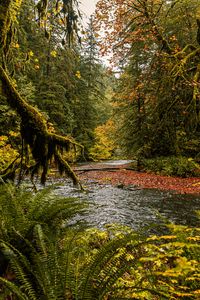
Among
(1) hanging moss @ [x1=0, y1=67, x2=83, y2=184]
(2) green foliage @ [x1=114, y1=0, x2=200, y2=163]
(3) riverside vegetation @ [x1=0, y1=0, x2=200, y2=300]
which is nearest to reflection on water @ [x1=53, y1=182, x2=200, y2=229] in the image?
(3) riverside vegetation @ [x1=0, y1=0, x2=200, y2=300]

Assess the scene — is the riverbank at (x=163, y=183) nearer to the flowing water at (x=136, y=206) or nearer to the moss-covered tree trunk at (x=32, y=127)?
the flowing water at (x=136, y=206)

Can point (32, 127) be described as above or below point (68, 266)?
above

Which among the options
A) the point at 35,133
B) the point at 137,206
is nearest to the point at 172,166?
the point at 137,206

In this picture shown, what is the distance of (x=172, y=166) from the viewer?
17.3 meters

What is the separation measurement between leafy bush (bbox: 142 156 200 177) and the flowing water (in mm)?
4969

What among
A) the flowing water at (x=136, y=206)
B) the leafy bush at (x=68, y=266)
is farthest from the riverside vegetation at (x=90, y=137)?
the flowing water at (x=136, y=206)

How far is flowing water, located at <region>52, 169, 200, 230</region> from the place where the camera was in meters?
7.42

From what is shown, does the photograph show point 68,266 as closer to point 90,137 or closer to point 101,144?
point 90,137

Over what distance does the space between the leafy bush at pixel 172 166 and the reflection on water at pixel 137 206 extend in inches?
195

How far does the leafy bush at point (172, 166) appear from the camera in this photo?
16.5m

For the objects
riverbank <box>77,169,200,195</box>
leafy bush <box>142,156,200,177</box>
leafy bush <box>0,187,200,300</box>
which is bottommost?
riverbank <box>77,169,200,195</box>

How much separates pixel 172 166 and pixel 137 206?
29.0 ft

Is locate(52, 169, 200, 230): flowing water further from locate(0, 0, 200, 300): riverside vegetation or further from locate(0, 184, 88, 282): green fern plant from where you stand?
locate(0, 184, 88, 282): green fern plant

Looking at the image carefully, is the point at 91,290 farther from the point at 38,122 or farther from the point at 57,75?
the point at 57,75
